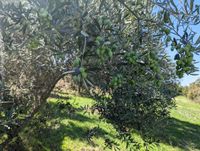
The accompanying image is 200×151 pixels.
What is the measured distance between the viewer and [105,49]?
259cm

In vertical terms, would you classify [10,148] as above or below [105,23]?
below

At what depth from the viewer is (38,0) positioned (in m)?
2.74

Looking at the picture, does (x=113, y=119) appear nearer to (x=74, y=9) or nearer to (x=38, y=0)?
(x=74, y=9)

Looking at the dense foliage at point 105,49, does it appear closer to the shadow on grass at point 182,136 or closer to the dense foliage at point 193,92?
the shadow on grass at point 182,136

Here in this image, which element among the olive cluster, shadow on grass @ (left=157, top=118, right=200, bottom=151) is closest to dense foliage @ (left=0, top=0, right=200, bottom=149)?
the olive cluster

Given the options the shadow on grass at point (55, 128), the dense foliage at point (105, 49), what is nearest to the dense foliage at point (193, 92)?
the shadow on grass at point (55, 128)

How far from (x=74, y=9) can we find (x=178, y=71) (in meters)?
1.07

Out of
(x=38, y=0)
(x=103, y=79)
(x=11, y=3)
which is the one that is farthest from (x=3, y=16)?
(x=103, y=79)

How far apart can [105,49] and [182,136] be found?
52.1ft

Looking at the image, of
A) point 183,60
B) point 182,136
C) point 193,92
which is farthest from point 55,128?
point 193,92

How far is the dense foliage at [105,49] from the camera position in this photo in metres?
2.84

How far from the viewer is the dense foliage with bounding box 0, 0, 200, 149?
284 centimetres

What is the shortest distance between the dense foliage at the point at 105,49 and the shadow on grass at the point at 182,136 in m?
8.60

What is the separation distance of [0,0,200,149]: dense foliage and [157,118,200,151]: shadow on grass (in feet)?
28.2
